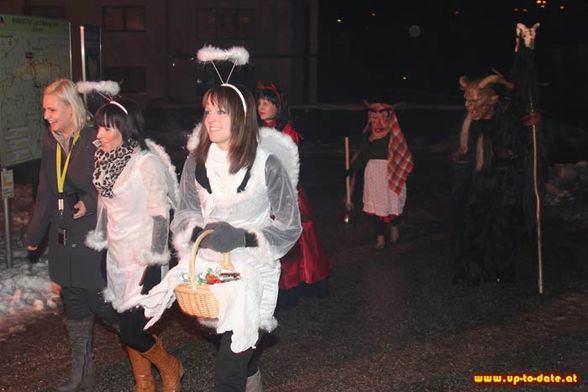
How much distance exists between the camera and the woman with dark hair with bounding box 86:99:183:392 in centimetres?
427

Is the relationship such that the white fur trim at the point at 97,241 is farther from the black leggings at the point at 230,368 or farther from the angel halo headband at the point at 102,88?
the black leggings at the point at 230,368

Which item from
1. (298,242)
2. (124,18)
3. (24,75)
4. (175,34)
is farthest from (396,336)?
(124,18)

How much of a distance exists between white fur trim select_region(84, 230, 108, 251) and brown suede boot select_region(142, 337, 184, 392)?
2.16 feet

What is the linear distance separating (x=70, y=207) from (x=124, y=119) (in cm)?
71

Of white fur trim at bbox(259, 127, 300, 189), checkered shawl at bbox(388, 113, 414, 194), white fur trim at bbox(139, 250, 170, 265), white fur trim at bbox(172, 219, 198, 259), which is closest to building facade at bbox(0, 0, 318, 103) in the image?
checkered shawl at bbox(388, 113, 414, 194)

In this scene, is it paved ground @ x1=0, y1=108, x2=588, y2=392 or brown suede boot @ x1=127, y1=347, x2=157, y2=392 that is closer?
brown suede boot @ x1=127, y1=347, x2=157, y2=392

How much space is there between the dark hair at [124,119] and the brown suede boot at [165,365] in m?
1.22

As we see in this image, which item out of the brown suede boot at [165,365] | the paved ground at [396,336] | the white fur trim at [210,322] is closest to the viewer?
the white fur trim at [210,322]

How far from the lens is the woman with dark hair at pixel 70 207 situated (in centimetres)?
459

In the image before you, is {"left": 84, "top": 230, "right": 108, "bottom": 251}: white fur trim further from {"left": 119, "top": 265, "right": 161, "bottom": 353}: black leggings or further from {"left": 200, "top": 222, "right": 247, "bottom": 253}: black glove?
{"left": 200, "top": 222, "right": 247, "bottom": 253}: black glove

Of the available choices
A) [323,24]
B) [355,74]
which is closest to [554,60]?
[355,74]

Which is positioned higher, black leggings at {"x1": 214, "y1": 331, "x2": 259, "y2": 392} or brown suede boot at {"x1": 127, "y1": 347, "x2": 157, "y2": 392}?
black leggings at {"x1": 214, "y1": 331, "x2": 259, "y2": 392}

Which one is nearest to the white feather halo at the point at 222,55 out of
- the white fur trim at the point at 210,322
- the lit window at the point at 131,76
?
the white fur trim at the point at 210,322

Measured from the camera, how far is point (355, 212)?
36.0ft
